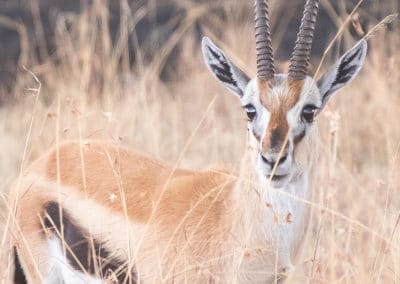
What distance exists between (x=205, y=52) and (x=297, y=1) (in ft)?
26.7

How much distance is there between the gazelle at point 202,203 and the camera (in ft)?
16.5

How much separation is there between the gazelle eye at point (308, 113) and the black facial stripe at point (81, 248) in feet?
4.18

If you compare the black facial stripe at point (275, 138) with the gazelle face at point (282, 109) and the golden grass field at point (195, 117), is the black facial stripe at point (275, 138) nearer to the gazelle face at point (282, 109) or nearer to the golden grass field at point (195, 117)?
the gazelle face at point (282, 109)

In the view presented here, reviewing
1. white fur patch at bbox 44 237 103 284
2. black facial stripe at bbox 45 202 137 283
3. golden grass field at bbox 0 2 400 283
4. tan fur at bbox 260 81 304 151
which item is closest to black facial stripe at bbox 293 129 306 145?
tan fur at bbox 260 81 304 151

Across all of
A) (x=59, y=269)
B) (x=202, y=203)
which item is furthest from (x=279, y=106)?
(x=59, y=269)

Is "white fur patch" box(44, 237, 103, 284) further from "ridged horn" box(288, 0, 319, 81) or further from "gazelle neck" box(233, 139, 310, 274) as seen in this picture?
"ridged horn" box(288, 0, 319, 81)

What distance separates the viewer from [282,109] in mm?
4992

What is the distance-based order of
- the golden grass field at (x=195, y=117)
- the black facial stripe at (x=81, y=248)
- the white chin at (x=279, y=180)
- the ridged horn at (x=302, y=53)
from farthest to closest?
the golden grass field at (x=195, y=117) → the black facial stripe at (x=81, y=248) → the ridged horn at (x=302, y=53) → the white chin at (x=279, y=180)

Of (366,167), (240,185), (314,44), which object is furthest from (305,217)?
(314,44)

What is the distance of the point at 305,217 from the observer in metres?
5.26

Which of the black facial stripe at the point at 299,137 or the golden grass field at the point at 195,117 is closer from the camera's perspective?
the black facial stripe at the point at 299,137

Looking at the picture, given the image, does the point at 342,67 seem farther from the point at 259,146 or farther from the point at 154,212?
the point at 154,212

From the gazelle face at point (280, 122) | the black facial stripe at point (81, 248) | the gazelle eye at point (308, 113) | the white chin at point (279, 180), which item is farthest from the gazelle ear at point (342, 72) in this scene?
the black facial stripe at point (81, 248)

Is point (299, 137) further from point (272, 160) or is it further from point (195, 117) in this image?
point (195, 117)
